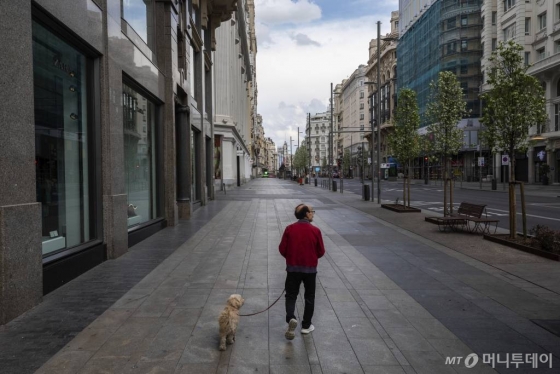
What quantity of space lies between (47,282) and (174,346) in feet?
9.72

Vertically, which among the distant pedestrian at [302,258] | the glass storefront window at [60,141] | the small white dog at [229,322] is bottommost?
the small white dog at [229,322]

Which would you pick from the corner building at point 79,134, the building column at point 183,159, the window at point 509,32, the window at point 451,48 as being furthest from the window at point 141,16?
the window at point 451,48

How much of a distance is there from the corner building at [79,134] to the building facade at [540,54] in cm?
3769

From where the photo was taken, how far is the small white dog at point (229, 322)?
4312 mm

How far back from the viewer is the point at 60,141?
24.7 feet

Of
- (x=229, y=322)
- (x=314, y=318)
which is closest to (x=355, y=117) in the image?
(x=314, y=318)

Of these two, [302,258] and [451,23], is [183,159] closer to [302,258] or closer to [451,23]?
[302,258]

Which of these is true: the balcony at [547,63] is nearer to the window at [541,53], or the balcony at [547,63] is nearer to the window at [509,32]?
the window at [541,53]

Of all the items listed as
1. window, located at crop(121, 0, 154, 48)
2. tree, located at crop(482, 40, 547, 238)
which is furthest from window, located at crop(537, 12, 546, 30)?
window, located at crop(121, 0, 154, 48)

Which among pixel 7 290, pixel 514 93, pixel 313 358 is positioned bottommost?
pixel 313 358

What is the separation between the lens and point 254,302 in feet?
19.5

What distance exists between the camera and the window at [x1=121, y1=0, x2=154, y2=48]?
1107cm

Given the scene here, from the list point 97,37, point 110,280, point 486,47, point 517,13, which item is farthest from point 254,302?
point 486,47

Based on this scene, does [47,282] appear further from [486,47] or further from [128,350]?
[486,47]
